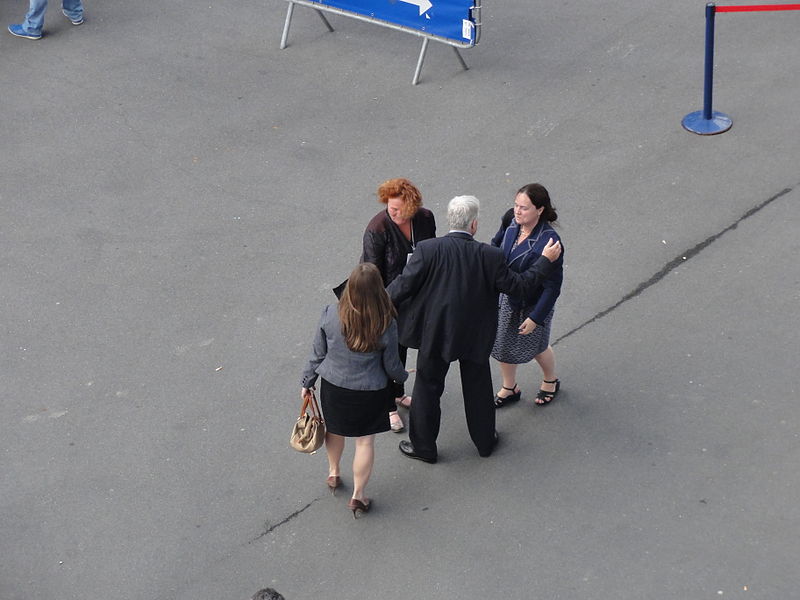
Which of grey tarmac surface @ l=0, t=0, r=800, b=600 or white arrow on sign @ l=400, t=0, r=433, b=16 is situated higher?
white arrow on sign @ l=400, t=0, r=433, b=16

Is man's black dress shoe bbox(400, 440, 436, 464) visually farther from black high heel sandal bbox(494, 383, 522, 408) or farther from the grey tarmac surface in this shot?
black high heel sandal bbox(494, 383, 522, 408)

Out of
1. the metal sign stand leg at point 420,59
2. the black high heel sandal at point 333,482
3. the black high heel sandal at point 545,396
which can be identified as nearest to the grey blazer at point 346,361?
the black high heel sandal at point 333,482

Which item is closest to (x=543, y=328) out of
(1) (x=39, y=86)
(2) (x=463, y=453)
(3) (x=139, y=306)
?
(2) (x=463, y=453)

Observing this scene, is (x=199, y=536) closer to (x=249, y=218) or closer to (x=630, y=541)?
(x=630, y=541)

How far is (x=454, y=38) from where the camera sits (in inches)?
389

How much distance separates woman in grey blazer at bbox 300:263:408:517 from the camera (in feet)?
16.6

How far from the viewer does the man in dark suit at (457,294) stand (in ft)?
17.8

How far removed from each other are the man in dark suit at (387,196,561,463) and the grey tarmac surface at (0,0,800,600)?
2.66 feet

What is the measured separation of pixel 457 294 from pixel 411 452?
1.23 m

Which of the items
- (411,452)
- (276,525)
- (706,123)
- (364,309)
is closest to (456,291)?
(364,309)

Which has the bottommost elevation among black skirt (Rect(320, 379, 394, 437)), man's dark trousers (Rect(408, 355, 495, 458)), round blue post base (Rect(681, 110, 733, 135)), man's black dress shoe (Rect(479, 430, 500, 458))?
man's black dress shoe (Rect(479, 430, 500, 458))

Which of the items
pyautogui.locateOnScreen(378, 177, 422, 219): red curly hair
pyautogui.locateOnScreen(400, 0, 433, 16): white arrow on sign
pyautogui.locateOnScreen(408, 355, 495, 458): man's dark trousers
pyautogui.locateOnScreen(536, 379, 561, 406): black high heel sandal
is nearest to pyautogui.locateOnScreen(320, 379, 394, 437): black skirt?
pyautogui.locateOnScreen(408, 355, 495, 458): man's dark trousers

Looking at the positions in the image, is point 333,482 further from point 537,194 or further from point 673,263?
point 673,263

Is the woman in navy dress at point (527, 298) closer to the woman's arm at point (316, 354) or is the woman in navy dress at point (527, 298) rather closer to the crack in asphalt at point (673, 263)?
the crack in asphalt at point (673, 263)
